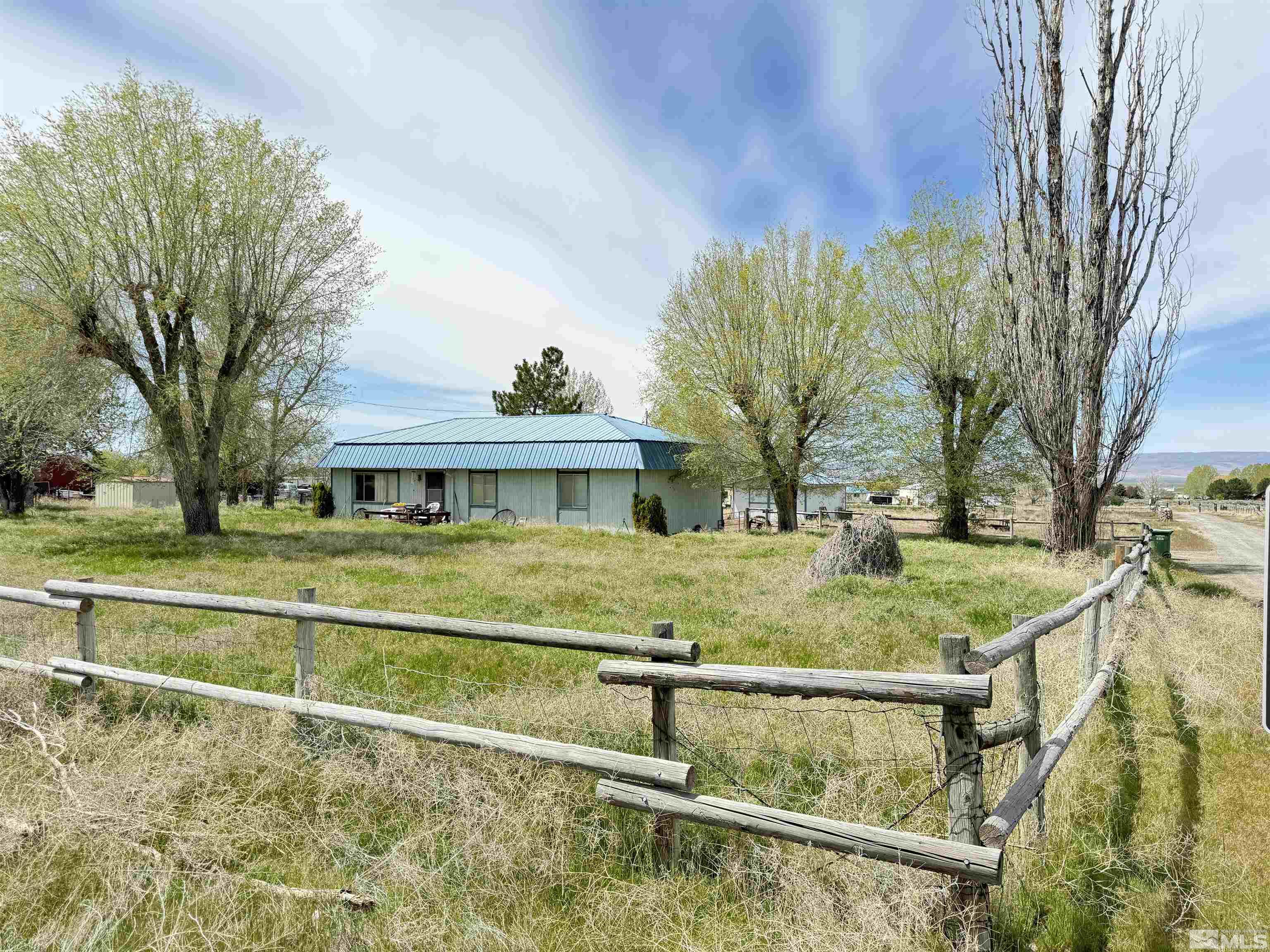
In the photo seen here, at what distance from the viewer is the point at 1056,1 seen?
15.7 meters

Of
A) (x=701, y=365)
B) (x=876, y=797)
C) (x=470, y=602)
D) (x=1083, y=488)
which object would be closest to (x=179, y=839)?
(x=876, y=797)

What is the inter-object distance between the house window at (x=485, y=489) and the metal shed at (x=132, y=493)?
72.6 feet

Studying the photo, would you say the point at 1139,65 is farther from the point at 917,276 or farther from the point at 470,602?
the point at 470,602

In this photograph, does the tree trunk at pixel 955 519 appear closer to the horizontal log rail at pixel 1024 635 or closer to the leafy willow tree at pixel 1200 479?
the horizontal log rail at pixel 1024 635

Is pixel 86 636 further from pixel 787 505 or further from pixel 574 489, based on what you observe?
pixel 787 505

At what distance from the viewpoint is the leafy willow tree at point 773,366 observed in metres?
25.5

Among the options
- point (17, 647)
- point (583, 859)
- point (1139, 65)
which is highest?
point (1139, 65)

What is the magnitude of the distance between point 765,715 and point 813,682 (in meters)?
2.44

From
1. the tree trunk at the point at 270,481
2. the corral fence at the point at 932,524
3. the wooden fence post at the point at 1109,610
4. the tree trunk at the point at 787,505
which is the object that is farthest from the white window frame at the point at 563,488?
the wooden fence post at the point at 1109,610

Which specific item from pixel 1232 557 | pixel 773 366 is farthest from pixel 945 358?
pixel 1232 557

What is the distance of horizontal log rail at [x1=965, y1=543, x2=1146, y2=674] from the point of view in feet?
9.96

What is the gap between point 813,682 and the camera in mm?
3232

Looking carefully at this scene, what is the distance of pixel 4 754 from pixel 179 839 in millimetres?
2189

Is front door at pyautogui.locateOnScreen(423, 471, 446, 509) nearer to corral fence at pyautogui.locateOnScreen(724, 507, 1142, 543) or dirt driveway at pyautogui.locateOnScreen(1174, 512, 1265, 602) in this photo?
corral fence at pyautogui.locateOnScreen(724, 507, 1142, 543)
